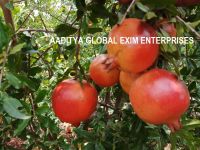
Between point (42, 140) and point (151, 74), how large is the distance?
575mm

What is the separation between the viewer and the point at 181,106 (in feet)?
2.59

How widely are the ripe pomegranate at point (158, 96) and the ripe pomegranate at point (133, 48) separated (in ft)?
0.10

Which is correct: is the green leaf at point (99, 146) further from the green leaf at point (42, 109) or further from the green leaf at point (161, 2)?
the green leaf at point (161, 2)

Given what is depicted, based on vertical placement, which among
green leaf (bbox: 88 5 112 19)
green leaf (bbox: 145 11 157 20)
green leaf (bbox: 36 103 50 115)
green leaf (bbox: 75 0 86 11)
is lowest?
green leaf (bbox: 36 103 50 115)

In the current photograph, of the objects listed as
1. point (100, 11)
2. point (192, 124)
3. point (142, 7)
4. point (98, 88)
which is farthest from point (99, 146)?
point (142, 7)

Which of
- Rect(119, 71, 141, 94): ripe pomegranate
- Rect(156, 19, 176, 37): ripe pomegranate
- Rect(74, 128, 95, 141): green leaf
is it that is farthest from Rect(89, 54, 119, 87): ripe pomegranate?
Rect(74, 128, 95, 141): green leaf

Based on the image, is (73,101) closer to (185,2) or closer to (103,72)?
(103,72)

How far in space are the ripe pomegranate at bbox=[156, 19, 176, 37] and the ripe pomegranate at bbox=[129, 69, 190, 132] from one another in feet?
0.29

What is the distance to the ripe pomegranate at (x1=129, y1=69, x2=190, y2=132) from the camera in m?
0.77

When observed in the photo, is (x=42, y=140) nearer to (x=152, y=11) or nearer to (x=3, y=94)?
(x=3, y=94)

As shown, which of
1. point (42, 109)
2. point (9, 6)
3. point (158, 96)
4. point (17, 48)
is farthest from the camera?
point (9, 6)

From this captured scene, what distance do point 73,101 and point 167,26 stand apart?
0.87 ft

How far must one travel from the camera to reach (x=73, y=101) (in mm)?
930

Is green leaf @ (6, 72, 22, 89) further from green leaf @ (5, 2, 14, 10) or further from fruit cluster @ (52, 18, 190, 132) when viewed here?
green leaf @ (5, 2, 14, 10)
